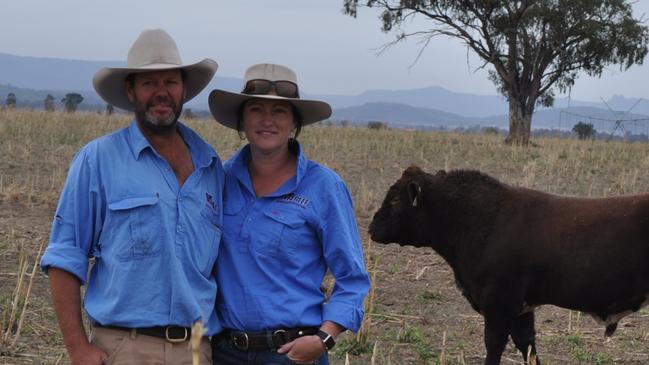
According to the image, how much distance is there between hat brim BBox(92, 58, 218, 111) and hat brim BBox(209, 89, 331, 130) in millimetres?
96

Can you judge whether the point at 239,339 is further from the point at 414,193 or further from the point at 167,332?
the point at 414,193

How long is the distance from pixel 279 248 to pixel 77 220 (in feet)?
2.88

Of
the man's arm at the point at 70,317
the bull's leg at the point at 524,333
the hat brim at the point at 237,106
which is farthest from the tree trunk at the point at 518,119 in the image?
the man's arm at the point at 70,317

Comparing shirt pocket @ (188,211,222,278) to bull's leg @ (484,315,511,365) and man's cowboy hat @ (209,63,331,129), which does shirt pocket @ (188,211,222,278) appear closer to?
man's cowboy hat @ (209,63,331,129)

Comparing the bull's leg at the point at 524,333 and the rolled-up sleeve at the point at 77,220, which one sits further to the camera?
the bull's leg at the point at 524,333

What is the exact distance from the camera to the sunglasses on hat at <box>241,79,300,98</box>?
3971 mm

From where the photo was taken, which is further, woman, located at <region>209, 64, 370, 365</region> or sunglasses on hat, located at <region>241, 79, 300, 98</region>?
sunglasses on hat, located at <region>241, 79, 300, 98</region>

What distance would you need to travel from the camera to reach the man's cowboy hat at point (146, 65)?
377cm

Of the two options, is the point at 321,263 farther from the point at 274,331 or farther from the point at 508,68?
the point at 508,68

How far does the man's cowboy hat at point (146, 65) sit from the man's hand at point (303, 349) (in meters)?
1.26

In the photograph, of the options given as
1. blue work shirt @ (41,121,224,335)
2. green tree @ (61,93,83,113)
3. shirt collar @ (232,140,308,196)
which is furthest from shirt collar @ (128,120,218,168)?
green tree @ (61,93,83,113)

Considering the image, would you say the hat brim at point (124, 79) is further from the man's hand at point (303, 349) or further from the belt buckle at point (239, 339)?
the man's hand at point (303, 349)

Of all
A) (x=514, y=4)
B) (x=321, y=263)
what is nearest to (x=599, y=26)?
(x=514, y=4)

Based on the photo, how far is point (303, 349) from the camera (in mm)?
3777
